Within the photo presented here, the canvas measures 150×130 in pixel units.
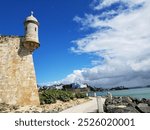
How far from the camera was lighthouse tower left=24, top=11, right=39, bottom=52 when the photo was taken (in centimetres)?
2187

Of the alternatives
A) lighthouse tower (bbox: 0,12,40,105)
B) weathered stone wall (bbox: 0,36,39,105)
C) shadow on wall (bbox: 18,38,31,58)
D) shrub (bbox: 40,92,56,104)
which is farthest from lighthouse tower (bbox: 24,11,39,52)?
→ shrub (bbox: 40,92,56,104)

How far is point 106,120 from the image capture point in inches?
340

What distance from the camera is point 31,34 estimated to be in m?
22.0

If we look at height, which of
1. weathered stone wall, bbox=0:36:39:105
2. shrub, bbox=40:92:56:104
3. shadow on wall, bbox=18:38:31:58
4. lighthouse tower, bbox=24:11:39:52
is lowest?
shrub, bbox=40:92:56:104

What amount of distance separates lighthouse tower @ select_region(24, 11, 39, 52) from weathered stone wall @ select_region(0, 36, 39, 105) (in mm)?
571

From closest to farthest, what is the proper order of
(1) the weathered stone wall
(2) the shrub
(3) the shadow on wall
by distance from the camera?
1. (1) the weathered stone wall
2. (3) the shadow on wall
3. (2) the shrub

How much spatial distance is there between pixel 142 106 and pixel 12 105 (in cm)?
1244

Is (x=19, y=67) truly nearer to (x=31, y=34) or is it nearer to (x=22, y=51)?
(x=22, y=51)

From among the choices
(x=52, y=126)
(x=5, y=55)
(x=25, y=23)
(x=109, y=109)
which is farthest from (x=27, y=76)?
(x=52, y=126)

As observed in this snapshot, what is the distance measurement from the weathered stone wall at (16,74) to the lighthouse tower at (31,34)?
57 centimetres

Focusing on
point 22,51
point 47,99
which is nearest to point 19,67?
point 22,51

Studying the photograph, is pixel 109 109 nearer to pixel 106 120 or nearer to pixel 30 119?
pixel 106 120

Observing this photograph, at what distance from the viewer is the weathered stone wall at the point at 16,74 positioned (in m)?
21.1

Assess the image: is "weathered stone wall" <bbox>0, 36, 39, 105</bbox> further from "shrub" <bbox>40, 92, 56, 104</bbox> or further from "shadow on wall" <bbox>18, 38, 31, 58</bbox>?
"shrub" <bbox>40, 92, 56, 104</bbox>
